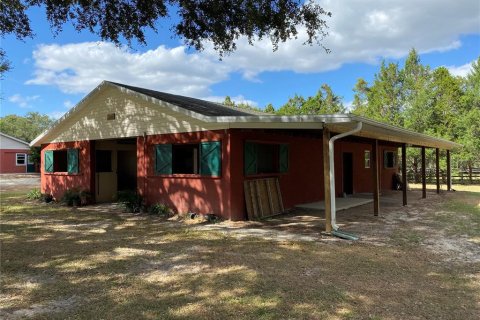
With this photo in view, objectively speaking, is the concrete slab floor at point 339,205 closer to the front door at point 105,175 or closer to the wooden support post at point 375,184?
the wooden support post at point 375,184

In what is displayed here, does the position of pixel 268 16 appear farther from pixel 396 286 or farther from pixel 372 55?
pixel 372 55

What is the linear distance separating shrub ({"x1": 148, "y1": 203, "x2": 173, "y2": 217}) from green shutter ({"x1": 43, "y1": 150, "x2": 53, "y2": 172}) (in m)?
6.35

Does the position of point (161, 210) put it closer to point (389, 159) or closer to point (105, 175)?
point (105, 175)

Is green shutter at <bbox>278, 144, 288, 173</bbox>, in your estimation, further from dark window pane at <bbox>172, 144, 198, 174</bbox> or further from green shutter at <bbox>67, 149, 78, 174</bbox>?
green shutter at <bbox>67, 149, 78, 174</bbox>

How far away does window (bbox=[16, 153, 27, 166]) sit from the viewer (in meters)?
35.8

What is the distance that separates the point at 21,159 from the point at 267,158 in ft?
113


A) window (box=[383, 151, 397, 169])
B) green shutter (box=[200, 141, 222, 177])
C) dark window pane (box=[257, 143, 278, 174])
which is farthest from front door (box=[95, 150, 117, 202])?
window (box=[383, 151, 397, 169])

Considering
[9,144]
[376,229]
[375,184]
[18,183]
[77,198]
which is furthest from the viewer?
[9,144]

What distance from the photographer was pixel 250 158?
30.9ft

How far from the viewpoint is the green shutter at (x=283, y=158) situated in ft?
34.8

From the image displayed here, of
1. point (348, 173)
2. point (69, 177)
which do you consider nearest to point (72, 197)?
point (69, 177)

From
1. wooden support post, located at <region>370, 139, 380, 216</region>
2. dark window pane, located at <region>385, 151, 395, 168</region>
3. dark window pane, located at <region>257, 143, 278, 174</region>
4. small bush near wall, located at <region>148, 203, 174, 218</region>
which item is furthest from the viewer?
dark window pane, located at <region>385, 151, 395, 168</region>

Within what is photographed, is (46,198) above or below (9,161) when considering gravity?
below

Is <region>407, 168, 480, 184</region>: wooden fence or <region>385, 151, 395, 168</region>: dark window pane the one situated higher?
<region>385, 151, 395, 168</region>: dark window pane
